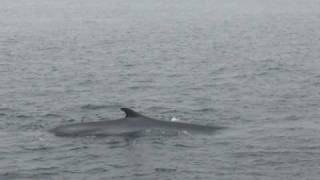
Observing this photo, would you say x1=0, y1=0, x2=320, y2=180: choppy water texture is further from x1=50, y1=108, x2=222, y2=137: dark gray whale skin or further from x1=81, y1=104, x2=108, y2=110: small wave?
x1=50, y1=108, x2=222, y2=137: dark gray whale skin

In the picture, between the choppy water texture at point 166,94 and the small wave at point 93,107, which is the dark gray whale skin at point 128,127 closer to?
the choppy water texture at point 166,94

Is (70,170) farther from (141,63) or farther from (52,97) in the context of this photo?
(141,63)

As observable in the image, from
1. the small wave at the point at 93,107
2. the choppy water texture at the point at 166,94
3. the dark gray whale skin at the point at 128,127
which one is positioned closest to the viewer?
the choppy water texture at the point at 166,94

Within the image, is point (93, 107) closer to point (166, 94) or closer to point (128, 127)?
point (166, 94)

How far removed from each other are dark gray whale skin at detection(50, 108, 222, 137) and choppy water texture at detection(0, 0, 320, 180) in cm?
65

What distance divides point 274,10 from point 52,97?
5835cm

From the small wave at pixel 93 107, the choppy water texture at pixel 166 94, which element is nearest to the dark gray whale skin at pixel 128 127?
the choppy water texture at pixel 166 94

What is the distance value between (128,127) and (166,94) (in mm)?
8470

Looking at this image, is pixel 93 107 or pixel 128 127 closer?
pixel 128 127

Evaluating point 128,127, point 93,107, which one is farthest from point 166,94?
point 128,127

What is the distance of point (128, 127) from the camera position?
25672 millimetres

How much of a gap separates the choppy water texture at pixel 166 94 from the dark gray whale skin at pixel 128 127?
0.65 m

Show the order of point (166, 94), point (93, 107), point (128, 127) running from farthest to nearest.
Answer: point (166, 94) → point (93, 107) → point (128, 127)

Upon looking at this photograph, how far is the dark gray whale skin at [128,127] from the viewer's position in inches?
1007
